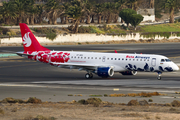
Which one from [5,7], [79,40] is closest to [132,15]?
[79,40]

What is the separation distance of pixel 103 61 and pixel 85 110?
24.3 m

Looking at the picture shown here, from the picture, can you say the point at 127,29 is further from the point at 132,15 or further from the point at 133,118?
the point at 133,118

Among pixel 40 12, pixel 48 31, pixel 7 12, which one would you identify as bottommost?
pixel 48 31

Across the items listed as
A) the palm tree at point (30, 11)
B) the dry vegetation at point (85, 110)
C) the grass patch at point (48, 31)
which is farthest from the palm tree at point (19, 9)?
the dry vegetation at point (85, 110)

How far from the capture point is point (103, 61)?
48469 millimetres

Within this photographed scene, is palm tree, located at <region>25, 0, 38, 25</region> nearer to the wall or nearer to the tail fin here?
the wall

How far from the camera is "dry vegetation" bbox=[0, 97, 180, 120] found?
21844 millimetres

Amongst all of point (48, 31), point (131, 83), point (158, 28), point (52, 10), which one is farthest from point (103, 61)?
point (158, 28)

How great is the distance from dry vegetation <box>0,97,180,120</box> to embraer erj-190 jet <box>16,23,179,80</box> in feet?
62.9

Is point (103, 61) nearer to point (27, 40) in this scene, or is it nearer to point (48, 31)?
point (27, 40)

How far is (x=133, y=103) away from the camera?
87.6 feet

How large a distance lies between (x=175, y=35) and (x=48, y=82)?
140036mm

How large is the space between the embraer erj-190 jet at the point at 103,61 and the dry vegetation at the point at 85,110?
755 inches

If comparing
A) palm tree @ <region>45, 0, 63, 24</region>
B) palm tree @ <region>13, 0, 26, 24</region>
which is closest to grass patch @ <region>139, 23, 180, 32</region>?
palm tree @ <region>45, 0, 63, 24</region>
